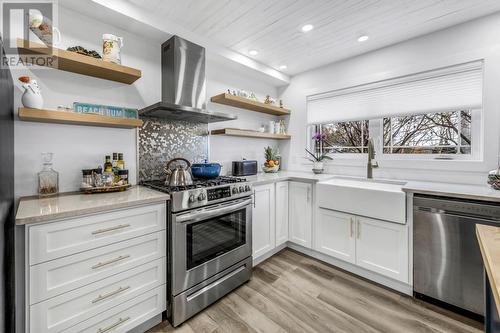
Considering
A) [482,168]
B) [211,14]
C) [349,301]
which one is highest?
[211,14]

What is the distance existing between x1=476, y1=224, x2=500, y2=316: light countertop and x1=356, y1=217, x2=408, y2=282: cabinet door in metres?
0.85

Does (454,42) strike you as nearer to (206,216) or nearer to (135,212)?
(206,216)

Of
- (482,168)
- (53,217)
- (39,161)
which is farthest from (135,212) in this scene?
(482,168)

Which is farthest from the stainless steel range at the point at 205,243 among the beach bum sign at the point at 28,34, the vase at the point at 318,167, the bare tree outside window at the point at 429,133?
the bare tree outside window at the point at 429,133

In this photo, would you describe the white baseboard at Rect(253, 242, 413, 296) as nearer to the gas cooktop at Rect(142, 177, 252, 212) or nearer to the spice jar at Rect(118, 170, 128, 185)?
the gas cooktop at Rect(142, 177, 252, 212)

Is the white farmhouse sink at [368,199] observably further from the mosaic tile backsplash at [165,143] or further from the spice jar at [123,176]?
the spice jar at [123,176]

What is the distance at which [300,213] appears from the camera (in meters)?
2.65

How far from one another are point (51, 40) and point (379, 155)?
3234mm

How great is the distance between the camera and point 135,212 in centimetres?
144

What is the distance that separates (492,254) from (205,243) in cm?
162

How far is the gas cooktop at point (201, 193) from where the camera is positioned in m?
1.59

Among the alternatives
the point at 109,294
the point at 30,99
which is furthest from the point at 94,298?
the point at 30,99

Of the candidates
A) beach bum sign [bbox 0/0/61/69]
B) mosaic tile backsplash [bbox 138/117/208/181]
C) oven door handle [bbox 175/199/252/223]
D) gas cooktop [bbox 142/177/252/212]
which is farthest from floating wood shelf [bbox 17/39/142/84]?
oven door handle [bbox 175/199/252/223]

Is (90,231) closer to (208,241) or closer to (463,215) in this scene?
(208,241)
